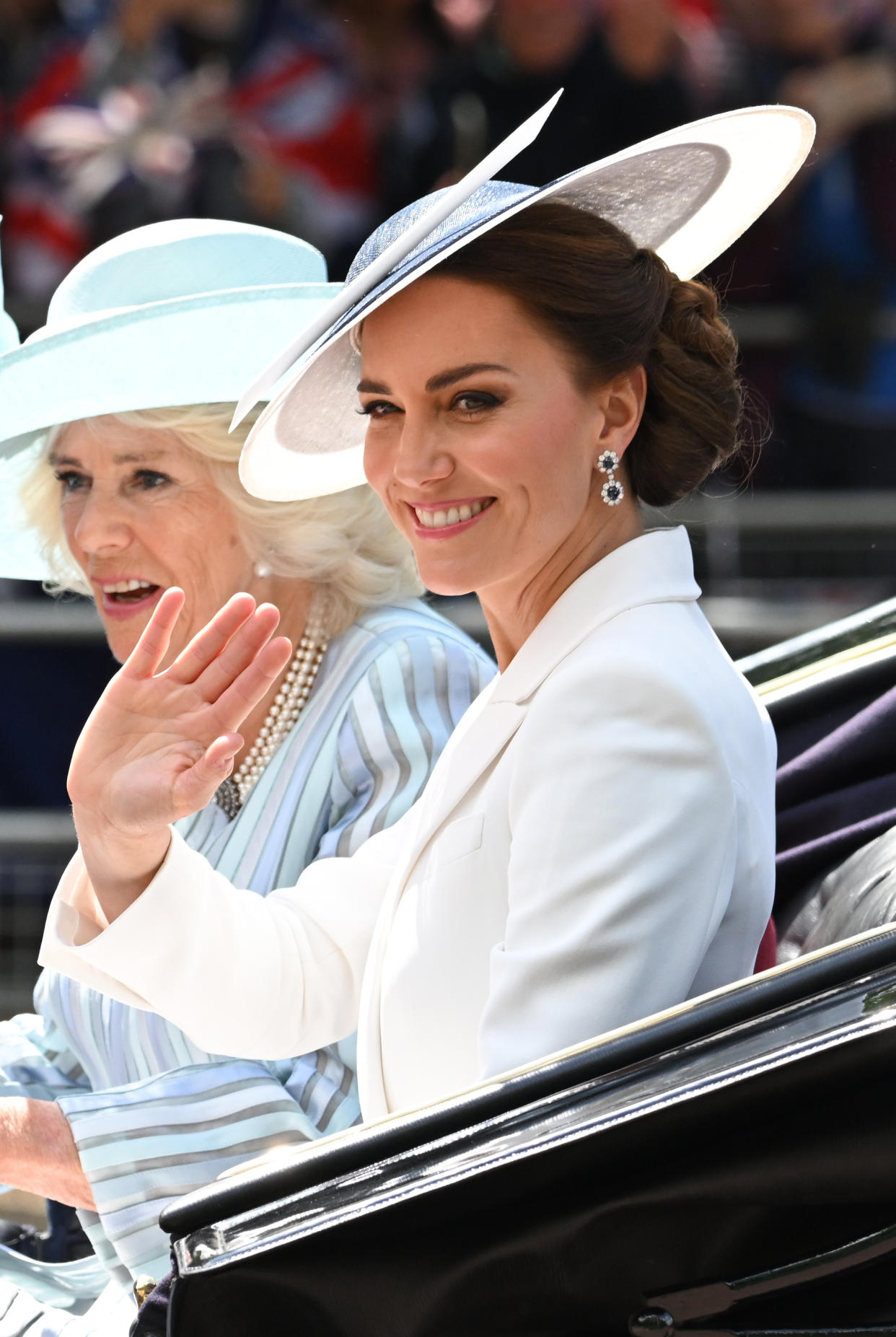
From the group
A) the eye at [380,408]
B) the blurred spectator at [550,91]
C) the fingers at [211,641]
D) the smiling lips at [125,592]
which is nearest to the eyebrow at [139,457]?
the smiling lips at [125,592]

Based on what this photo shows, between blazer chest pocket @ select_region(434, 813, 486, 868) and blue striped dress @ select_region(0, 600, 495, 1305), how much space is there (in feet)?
1.81

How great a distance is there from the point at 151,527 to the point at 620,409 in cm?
89

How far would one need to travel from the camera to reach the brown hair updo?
4.59 feet

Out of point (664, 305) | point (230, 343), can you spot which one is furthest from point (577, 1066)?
point (230, 343)

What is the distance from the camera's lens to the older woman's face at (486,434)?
1410 mm

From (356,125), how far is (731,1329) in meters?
3.75

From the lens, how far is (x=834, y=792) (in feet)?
6.39

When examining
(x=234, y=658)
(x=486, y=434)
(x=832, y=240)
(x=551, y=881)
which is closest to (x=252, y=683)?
(x=234, y=658)

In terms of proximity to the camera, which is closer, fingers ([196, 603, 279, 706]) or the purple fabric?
fingers ([196, 603, 279, 706])

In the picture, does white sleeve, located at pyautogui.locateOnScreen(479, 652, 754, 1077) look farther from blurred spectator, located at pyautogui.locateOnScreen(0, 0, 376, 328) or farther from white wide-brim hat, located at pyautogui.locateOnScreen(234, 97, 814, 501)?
blurred spectator, located at pyautogui.locateOnScreen(0, 0, 376, 328)

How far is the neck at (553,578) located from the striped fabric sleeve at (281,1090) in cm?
52

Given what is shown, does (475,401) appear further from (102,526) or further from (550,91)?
(550,91)

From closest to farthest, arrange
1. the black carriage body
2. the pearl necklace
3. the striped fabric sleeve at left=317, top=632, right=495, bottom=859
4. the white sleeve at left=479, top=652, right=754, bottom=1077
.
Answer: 1. the black carriage body
2. the white sleeve at left=479, top=652, right=754, bottom=1077
3. the striped fabric sleeve at left=317, top=632, right=495, bottom=859
4. the pearl necklace

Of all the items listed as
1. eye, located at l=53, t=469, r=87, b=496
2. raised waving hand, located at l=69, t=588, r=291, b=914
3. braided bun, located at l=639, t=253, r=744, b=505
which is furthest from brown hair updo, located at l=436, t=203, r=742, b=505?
eye, located at l=53, t=469, r=87, b=496
